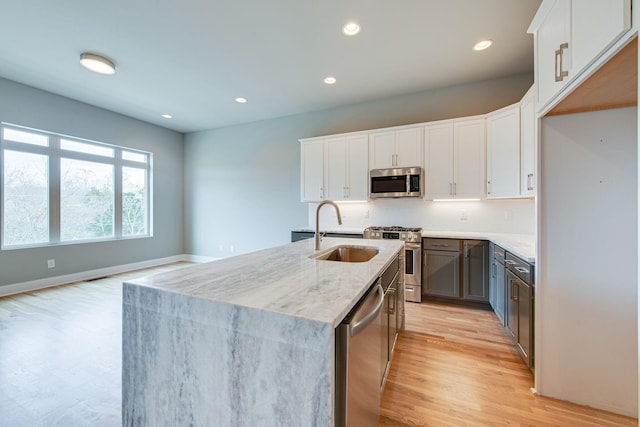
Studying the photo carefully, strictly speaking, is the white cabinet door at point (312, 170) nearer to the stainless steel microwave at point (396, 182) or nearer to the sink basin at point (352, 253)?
the stainless steel microwave at point (396, 182)

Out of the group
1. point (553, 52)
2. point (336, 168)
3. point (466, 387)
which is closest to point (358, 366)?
point (466, 387)

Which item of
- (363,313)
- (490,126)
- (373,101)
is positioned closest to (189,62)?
(373,101)

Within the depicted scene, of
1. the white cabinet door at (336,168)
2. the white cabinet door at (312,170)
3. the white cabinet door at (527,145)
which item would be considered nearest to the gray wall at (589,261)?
the white cabinet door at (527,145)

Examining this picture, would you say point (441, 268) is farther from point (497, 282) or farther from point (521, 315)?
point (521, 315)

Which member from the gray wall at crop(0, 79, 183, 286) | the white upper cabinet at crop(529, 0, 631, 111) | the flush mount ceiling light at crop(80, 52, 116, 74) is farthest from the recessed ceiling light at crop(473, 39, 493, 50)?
the gray wall at crop(0, 79, 183, 286)

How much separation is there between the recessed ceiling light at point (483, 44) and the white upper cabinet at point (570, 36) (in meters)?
1.22

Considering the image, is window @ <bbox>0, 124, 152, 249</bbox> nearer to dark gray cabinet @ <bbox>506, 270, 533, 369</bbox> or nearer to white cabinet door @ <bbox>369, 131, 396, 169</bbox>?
white cabinet door @ <bbox>369, 131, 396, 169</bbox>

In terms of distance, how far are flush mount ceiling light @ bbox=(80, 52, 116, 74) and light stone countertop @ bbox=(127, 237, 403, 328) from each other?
3.25 m

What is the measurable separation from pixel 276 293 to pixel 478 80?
4181 mm

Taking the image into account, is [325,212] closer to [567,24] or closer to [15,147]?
[567,24]

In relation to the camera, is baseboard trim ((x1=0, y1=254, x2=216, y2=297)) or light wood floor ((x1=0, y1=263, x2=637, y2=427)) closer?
light wood floor ((x1=0, y1=263, x2=637, y2=427))

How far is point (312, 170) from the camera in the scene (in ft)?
14.7

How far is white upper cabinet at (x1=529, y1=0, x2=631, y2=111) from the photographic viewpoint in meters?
1.04

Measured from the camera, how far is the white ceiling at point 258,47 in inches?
92.8
